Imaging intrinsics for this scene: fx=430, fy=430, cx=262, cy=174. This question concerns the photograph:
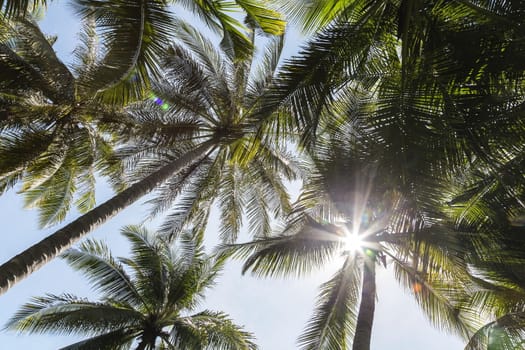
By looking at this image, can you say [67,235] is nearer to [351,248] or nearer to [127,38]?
[127,38]

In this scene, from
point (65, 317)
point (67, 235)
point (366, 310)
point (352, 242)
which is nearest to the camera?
point (67, 235)

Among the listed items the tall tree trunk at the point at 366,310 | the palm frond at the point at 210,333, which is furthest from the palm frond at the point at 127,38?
the palm frond at the point at 210,333

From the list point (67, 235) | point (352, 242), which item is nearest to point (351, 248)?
point (352, 242)

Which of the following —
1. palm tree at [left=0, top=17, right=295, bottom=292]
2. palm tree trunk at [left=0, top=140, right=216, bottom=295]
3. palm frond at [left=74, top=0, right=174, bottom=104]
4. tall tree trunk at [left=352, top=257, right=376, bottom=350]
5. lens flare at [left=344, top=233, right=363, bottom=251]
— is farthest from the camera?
palm tree at [left=0, top=17, right=295, bottom=292]

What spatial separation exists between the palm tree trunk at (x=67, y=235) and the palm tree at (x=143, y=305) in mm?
3359

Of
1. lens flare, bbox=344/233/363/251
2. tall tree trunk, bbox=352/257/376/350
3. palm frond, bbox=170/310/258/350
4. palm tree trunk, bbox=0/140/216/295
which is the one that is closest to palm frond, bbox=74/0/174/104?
palm tree trunk, bbox=0/140/216/295

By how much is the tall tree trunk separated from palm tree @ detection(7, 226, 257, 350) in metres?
4.28

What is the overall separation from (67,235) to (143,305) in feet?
22.1

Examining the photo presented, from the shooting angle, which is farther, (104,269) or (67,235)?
(104,269)

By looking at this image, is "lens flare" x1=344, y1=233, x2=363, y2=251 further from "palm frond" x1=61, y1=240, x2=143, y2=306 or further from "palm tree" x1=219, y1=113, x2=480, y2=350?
"palm frond" x1=61, y1=240, x2=143, y2=306

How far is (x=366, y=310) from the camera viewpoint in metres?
7.99

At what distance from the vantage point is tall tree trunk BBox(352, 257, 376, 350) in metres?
7.46

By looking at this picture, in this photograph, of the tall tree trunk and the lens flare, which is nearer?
the tall tree trunk

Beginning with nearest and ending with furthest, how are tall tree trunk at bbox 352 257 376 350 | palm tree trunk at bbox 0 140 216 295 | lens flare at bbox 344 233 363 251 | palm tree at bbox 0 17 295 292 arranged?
1. palm tree trunk at bbox 0 140 216 295
2. tall tree trunk at bbox 352 257 376 350
3. lens flare at bbox 344 233 363 251
4. palm tree at bbox 0 17 295 292
